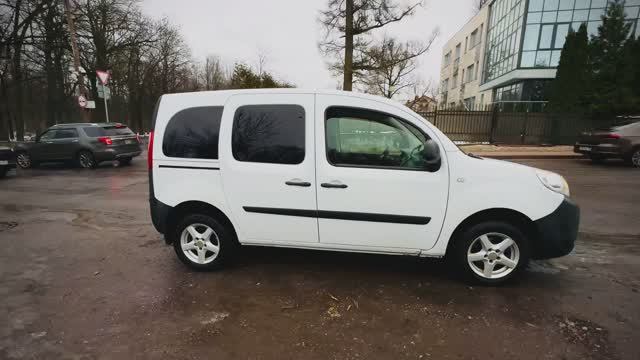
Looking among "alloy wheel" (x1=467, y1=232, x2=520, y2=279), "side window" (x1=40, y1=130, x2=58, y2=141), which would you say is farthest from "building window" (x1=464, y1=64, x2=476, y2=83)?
"alloy wheel" (x1=467, y1=232, x2=520, y2=279)

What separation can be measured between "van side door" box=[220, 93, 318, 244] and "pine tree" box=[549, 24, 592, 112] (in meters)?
19.5

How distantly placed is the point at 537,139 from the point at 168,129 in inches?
763

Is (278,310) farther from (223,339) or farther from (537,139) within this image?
(537,139)

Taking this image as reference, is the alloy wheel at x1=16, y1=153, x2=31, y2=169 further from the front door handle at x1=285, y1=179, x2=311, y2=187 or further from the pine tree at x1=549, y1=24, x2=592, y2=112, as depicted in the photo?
the pine tree at x1=549, y1=24, x2=592, y2=112

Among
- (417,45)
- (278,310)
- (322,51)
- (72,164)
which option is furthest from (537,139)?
(72,164)

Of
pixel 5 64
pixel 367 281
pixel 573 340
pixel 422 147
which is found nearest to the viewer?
pixel 573 340

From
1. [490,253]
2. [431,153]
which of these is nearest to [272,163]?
[431,153]

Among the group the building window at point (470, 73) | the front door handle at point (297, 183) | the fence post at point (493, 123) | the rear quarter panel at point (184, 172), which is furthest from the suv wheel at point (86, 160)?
the building window at point (470, 73)

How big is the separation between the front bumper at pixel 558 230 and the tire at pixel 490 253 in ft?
0.50

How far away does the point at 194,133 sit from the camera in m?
3.41

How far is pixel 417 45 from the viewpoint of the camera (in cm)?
1563

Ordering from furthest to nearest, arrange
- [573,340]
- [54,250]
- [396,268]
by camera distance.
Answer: [54,250] < [396,268] < [573,340]

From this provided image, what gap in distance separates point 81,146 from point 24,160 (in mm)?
2666

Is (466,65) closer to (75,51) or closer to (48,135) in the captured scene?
(75,51)
